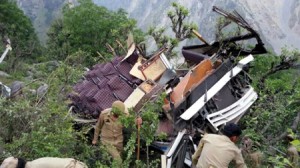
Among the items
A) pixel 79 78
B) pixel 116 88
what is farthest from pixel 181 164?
pixel 79 78

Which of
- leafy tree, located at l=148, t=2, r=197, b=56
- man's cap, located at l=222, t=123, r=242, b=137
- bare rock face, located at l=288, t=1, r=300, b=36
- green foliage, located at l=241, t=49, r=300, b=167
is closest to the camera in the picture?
man's cap, located at l=222, t=123, r=242, b=137

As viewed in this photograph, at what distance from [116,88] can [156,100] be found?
1.27 metres

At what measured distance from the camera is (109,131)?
6.46 metres

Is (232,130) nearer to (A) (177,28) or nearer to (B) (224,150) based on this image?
(B) (224,150)

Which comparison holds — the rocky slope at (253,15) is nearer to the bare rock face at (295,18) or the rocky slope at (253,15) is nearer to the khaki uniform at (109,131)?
the bare rock face at (295,18)

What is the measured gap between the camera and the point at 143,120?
6.36 m

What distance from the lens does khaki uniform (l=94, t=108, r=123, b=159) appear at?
6.41 meters

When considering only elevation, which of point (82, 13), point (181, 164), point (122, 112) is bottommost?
point (181, 164)

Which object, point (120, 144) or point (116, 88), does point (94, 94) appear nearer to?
point (116, 88)

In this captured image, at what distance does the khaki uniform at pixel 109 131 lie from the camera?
21.0 ft

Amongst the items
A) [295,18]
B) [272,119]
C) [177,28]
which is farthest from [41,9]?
[272,119]

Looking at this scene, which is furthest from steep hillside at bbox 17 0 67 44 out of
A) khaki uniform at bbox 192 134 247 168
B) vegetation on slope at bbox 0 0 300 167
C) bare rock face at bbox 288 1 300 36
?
khaki uniform at bbox 192 134 247 168

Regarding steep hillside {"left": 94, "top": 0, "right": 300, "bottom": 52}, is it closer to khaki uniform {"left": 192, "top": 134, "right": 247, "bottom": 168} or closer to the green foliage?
the green foliage

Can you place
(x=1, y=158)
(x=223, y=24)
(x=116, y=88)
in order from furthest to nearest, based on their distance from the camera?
(x=223, y=24)
(x=116, y=88)
(x=1, y=158)
